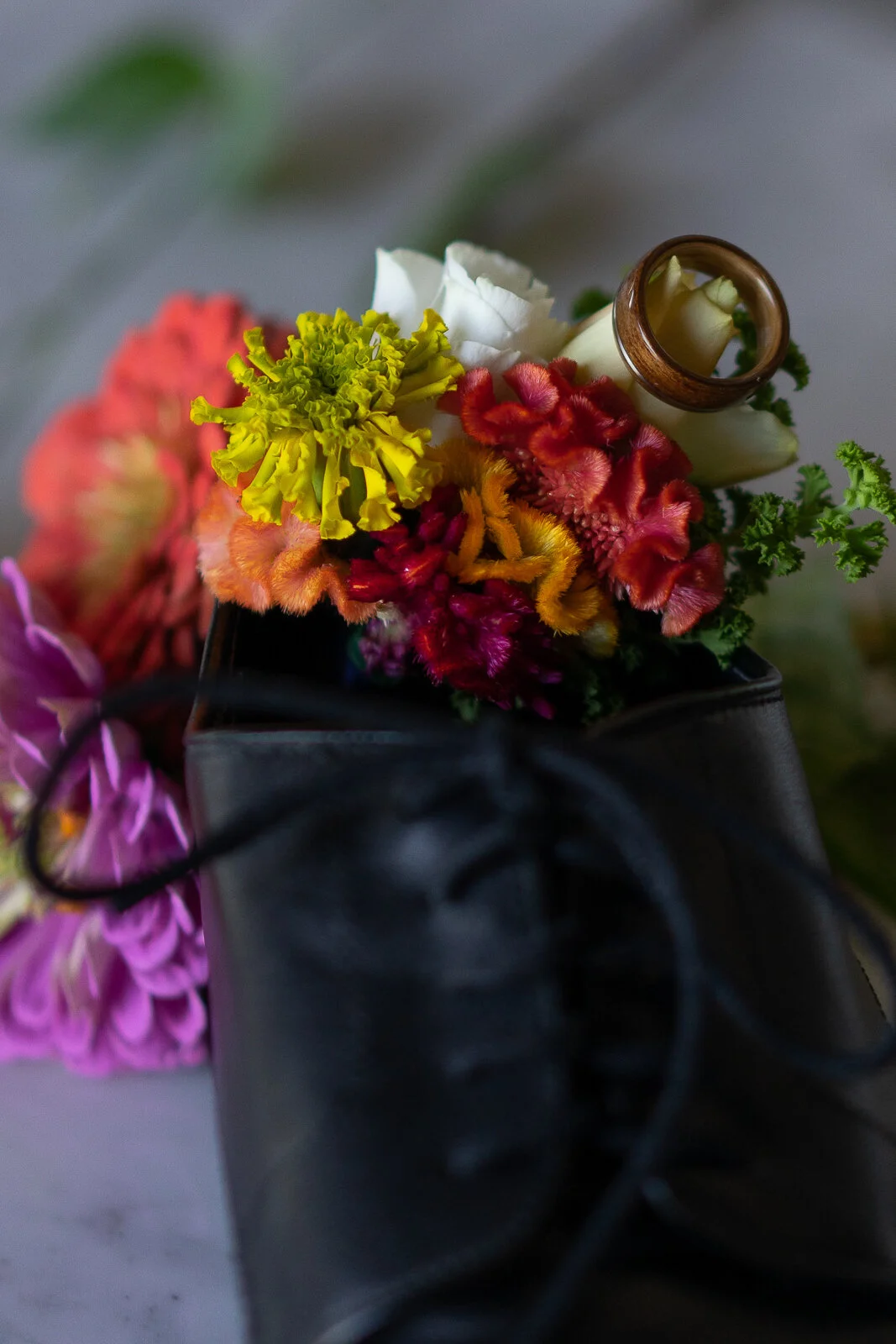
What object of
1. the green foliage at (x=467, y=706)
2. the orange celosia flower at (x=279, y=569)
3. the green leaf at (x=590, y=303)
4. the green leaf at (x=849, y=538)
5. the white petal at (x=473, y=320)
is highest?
the white petal at (x=473, y=320)

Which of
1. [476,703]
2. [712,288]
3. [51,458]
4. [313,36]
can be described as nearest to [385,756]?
[476,703]

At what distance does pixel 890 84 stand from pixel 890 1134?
710 millimetres

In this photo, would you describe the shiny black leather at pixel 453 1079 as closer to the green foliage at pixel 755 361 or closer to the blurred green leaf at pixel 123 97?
the green foliage at pixel 755 361

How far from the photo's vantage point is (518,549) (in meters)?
0.32

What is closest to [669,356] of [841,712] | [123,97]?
[841,712]

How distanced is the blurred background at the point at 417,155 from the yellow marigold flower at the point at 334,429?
378 mm

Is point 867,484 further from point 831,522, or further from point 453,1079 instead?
point 453,1079

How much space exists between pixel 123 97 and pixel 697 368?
495 millimetres

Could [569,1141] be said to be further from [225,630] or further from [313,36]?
[313,36]

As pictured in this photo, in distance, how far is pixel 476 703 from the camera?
13.0 inches

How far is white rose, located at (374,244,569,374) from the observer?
1.10 feet

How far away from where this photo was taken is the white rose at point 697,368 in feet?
1.07

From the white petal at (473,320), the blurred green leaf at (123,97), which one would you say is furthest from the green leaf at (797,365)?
the blurred green leaf at (123,97)

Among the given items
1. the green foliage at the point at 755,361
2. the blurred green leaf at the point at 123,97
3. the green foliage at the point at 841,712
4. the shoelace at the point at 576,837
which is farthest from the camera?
the blurred green leaf at the point at 123,97
